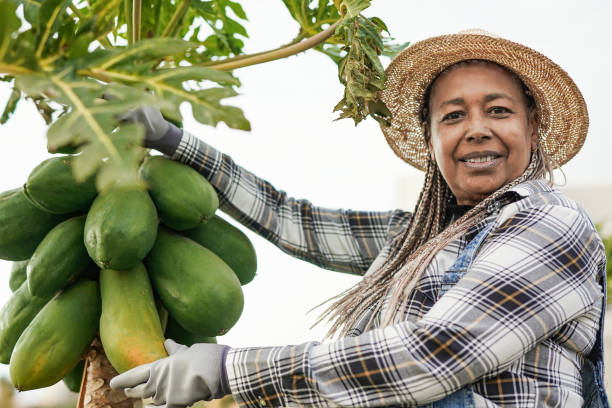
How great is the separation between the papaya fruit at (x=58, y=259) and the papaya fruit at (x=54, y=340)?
0.05 metres

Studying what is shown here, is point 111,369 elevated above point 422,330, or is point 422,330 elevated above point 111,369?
point 422,330

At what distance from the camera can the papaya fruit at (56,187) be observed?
5.28ft

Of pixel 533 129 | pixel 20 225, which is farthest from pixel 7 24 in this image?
pixel 533 129

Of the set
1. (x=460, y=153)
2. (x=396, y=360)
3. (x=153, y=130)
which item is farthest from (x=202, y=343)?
(x=460, y=153)

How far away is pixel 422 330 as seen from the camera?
158cm

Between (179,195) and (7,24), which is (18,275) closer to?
(179,195)

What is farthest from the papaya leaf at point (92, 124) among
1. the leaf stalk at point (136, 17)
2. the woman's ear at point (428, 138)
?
the woman's ear at point (428, 138)

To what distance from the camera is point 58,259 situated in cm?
160

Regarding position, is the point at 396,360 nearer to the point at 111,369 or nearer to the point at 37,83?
the point at 111,369

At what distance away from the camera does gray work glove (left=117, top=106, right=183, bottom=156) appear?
1.91 meters

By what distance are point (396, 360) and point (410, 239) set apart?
0.85 m

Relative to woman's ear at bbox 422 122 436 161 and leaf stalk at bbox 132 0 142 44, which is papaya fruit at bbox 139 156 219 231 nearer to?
leaf stalk at bbox 132 0 142 44

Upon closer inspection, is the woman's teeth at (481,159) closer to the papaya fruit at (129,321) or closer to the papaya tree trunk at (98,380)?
the papaya fruit at (129,321)

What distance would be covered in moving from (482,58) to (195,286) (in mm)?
1293
